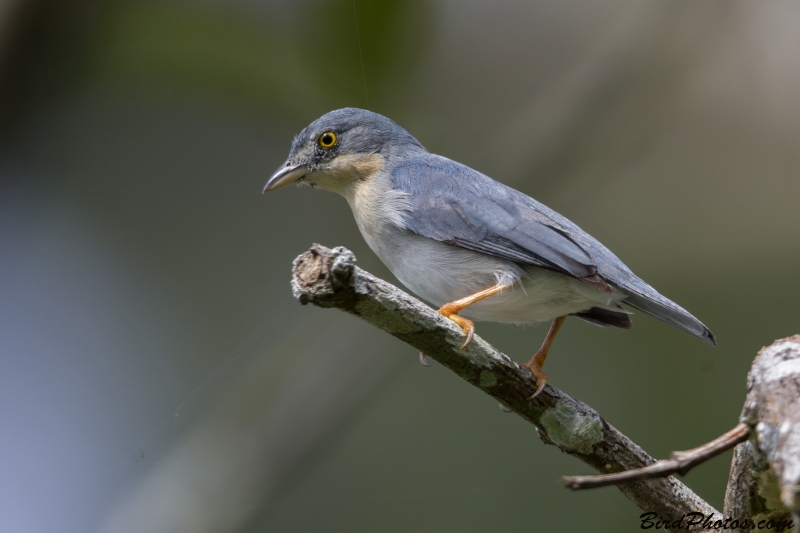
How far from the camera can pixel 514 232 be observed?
9.95ft

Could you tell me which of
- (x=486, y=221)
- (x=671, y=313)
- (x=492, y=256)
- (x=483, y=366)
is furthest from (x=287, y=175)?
(x=671, y=313)

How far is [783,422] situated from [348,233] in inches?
187

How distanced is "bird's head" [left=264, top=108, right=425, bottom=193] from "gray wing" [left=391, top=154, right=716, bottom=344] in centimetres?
39

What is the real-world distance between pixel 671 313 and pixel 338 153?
6.64ft

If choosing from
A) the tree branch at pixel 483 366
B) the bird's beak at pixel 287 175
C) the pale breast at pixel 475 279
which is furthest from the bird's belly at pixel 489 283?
the bird's beak at pixel 287 175

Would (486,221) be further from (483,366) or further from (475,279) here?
(483,366)

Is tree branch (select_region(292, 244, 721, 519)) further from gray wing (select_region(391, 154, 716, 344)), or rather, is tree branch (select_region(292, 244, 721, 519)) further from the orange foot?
gray wing (select_region(391, 154, 716, 344))

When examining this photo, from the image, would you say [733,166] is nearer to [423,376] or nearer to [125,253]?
[423,376]

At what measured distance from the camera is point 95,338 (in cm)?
509

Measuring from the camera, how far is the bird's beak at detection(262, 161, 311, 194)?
3.67 meters

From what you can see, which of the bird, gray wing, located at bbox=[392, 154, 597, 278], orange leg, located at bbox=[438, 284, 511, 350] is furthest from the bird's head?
orange leg, located at bbox=[438, 284, 511, 350]

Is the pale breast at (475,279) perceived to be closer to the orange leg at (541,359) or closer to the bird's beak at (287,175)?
the orange leg at (541,359)


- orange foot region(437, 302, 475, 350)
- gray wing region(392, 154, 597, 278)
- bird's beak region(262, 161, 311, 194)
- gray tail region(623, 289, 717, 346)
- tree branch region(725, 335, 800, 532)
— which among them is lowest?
tree branch region(725, 335, 800, 532)

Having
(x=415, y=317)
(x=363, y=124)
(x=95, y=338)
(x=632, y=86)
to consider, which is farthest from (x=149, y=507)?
(x=632, y=86)
